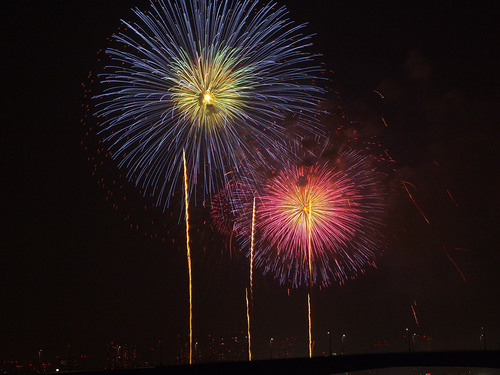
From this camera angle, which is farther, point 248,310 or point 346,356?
point 346,356

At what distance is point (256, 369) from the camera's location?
45.0 m

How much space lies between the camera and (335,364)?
187ft

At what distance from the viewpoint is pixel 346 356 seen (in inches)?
2378

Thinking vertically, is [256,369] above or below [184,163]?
below

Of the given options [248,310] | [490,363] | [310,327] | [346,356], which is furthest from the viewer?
[490,363]

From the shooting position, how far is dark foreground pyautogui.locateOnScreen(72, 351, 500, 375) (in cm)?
3838

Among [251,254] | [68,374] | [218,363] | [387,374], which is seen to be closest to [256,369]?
[218,363]

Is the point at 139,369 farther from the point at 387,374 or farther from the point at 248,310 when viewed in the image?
the point at 387,374

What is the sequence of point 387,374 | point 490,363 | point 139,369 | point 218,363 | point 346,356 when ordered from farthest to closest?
1. point 387,374
2. point 490,363
3. point 346,356
4. point 218,363
5. point 139,369

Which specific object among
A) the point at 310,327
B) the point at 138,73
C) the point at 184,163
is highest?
the point at 138,73

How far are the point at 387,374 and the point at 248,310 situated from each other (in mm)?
92575

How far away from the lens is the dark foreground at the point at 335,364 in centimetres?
3838

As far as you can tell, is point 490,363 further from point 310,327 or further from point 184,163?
point 184,163

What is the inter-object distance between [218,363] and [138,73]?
19.9 meters
